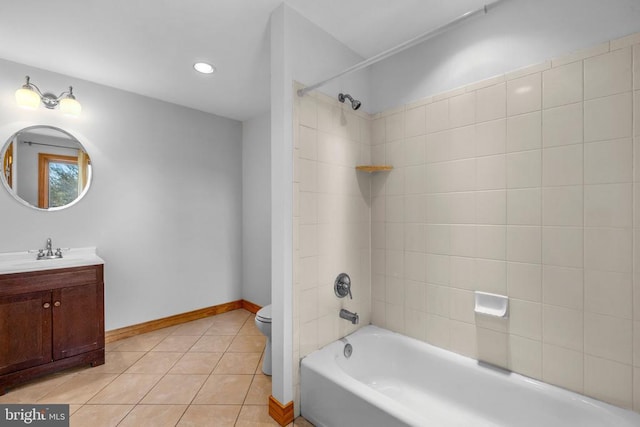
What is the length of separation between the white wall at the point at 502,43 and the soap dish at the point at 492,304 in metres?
1.28

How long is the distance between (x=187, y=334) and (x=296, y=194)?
2153mm

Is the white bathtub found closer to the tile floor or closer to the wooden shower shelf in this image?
the tile floor

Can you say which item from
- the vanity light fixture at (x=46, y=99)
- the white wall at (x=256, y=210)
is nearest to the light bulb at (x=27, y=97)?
the vanity light fixture at (x=46, y=99)

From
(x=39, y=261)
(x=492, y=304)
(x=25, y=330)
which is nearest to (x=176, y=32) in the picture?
(x=39, y=261)

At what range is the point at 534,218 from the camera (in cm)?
151

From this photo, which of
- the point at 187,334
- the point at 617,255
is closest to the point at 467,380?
the point at 617,255

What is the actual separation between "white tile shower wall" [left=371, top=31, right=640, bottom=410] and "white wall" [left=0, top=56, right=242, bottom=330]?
2.28 m

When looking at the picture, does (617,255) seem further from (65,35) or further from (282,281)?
(65,35)

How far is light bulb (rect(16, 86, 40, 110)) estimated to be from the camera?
2166mm

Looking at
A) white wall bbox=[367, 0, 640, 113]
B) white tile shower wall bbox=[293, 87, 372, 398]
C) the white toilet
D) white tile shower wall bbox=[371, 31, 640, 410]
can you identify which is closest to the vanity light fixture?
white tile shower wall bbox=[293, 87, 372, 398]

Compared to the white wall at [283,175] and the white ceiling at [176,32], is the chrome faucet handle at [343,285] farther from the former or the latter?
the white ceiling at [176,32]

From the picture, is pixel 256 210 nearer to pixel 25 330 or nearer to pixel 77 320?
pixel 77 320

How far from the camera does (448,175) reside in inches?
71.9

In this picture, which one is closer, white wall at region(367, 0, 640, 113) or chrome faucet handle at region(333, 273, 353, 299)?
white wall at region(367, 0, 640, 113)
